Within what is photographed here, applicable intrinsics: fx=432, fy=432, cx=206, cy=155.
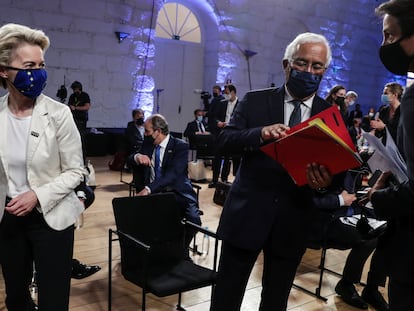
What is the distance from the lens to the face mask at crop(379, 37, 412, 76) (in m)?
1.51

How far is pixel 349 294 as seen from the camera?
132 inches

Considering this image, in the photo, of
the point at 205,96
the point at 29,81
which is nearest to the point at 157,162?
the point at 29,81

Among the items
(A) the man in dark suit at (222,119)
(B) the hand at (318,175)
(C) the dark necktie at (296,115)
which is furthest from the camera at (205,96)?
(B) the hand at (318,175)

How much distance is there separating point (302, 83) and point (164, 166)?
238 centimetres

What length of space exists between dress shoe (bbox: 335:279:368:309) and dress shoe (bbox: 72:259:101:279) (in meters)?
1.98

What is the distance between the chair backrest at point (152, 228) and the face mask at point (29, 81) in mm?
990

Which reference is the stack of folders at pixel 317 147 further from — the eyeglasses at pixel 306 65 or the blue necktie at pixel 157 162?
the blue necktie at pixel 157 162

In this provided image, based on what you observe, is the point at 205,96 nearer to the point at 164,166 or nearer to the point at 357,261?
the point at 164,166

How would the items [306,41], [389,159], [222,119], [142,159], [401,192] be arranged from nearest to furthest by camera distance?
[401,192]
[389,159]
[306,41]
[142,159]
[222,119]

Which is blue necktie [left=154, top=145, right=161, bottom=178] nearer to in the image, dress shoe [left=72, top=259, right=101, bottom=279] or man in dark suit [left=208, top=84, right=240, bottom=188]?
dress shoe [left=72, top=259, right=101, bottom=279]

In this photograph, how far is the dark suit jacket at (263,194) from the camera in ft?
5.98

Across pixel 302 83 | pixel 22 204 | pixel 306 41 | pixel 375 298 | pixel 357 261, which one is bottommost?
pixel 375 298

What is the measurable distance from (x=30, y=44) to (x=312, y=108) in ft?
4.05

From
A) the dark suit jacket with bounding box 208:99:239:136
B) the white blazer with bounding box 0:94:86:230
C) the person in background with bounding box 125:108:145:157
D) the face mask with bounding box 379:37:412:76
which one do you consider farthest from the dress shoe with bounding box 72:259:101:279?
A: the dark suit jacket with bounding box 208:99:239:136
